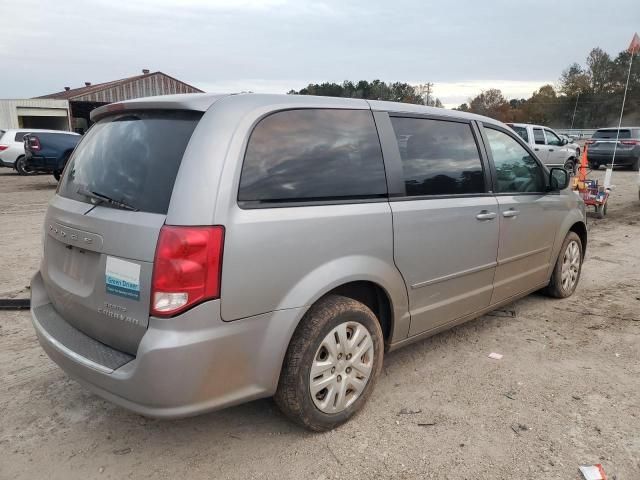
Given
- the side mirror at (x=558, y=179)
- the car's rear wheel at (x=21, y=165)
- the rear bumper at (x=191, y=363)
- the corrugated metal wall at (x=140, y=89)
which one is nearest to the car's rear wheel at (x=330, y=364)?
the rear bumper at (x=191, y=363)

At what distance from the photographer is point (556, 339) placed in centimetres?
401

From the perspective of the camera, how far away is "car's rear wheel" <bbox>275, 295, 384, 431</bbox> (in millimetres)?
2506

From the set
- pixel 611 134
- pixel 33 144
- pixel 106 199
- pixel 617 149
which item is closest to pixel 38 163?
pixel 33 144

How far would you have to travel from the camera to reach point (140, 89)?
39219mm

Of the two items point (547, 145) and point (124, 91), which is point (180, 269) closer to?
point (547, 145)

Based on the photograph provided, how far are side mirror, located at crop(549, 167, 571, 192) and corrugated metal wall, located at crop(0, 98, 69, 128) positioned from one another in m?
38.3

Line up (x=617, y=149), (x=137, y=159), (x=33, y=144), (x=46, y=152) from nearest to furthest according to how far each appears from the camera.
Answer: (x=137, y=159), (x=33, y=144), (x=46, y=152), (x=617, y=149)

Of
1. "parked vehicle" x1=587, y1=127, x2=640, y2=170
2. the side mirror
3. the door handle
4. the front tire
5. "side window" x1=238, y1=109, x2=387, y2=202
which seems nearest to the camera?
"side window" x1=238, y1=109, x2=387, y2=202

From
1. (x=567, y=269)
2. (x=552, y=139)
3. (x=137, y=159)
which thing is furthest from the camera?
(x=552, y=139)

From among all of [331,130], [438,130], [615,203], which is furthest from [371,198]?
[615,203]

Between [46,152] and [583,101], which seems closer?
[46,152]

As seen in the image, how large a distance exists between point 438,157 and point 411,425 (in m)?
1.70

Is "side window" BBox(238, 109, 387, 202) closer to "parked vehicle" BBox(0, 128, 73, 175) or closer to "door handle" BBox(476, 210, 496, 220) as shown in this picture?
"door handle" BBox(476, 210, 496, 220)

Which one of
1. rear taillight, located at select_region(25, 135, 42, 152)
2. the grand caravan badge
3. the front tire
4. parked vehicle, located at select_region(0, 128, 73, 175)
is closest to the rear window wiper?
the grand caravan badge
